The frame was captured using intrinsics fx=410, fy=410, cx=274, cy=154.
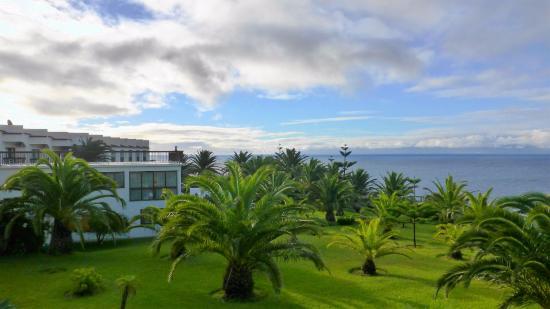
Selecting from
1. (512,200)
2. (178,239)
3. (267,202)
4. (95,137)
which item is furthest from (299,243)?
(95,137)

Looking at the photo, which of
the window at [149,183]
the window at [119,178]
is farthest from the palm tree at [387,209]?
the window at [119,178]

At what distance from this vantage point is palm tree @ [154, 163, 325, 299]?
12.9 meters

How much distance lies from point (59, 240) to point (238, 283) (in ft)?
39.3

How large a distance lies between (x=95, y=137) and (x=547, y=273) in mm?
59006

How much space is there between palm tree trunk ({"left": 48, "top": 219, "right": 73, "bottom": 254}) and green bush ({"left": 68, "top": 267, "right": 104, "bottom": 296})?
24.8 feet

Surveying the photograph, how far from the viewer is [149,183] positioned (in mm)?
29109

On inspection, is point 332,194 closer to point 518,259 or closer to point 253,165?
point 253,165

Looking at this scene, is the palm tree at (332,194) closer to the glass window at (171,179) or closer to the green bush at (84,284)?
the glass window at (171,179)

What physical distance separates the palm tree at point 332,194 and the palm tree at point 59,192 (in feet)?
67.6

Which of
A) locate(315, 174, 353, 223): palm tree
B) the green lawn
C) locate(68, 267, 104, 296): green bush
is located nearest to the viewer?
the green lawn

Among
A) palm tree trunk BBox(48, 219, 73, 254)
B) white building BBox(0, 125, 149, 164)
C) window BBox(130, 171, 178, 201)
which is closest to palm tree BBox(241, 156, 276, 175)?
white building BBox(0, 125, 149, 164)

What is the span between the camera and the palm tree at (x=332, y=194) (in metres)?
36.5

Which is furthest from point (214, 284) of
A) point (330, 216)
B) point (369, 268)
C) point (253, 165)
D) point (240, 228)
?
point (253, 165)

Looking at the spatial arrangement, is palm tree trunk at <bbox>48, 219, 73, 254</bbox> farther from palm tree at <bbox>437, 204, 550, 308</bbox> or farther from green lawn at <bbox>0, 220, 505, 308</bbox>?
palm tree at <bbox>437, 204, 550, 308</bbox>
